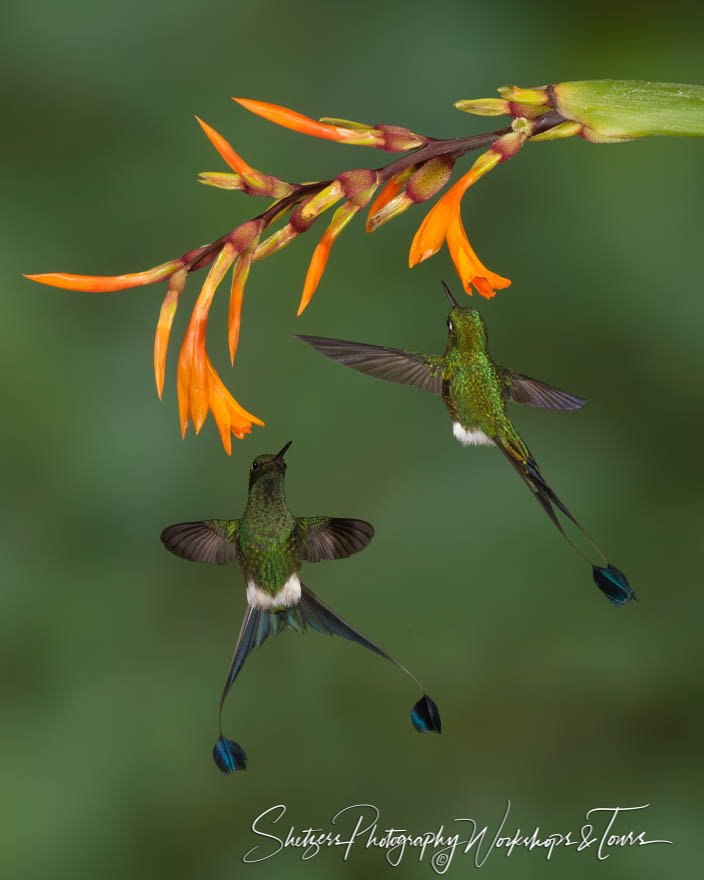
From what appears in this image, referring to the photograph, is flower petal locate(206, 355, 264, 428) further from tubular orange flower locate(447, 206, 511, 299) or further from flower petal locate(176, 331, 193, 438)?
tubular orange flower locate(447, 206, 511, 299)

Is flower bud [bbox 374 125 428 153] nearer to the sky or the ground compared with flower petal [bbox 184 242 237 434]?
nearer to the sky

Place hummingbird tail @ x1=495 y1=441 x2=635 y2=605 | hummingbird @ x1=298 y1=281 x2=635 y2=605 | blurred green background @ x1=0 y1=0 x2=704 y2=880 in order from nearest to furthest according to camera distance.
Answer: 1. hummingbird tail @ x1=495 y1=441 x2=635 y2=605
2. hummingbird @ x1=298 y1=281 x2=635 y2=605
3. blurred green background @ x1=0 y1=0 x2=704 y2=880

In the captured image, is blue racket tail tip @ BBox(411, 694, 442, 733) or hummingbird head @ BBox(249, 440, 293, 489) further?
hummingbird head @ BBox(249, 440, 293, 489)

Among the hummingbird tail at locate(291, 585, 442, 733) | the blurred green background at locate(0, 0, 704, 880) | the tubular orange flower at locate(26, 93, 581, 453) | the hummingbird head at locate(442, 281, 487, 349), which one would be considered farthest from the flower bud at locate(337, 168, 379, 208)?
the blurred green background at locate(0, 0, 704, 880)

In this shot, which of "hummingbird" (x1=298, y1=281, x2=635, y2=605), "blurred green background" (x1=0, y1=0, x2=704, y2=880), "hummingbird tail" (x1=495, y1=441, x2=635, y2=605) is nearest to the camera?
"hummingbird tail" (x1=495, y1=441, x2=635, y2=605)

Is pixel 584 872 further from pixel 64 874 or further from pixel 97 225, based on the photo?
pixel 97 225

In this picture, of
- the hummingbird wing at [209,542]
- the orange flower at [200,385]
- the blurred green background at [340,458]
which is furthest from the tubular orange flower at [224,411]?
the blurred green background at [340,458]

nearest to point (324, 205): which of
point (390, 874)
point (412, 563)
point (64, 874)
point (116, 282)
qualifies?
point (116, 282)
